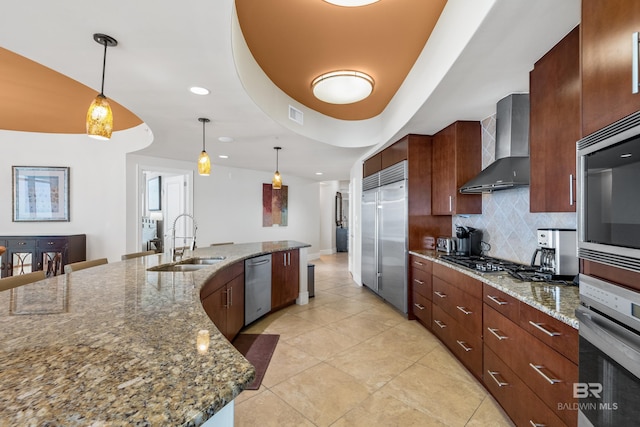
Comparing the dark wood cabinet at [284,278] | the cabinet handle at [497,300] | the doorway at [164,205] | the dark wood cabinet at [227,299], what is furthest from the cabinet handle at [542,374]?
the doorway at [164,205]

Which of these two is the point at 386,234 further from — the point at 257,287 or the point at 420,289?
the point at 257,287

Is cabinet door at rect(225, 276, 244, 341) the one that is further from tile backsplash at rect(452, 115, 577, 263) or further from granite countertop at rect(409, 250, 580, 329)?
tile backsplash at rect(452, 115, 577, 263)

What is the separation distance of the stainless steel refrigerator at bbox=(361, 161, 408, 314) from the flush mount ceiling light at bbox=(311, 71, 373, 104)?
3.83 ft

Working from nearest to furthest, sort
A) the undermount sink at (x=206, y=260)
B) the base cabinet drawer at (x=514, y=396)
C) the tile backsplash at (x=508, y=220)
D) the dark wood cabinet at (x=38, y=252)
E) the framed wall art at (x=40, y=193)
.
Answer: the base cabinet drawer at (x=514, y=396) < the tile backsplash at (x=508, y=220) < the undermount sink at (x=206, y=260) < the dark wood cabinet at (x=38, y=252) < the framed wall art at (x=40, y=193)

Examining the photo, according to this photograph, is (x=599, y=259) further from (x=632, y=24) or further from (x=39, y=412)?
(x=39, y=412)

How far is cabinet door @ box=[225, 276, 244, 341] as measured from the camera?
105 inches

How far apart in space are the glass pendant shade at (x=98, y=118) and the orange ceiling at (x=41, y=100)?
1.86ft

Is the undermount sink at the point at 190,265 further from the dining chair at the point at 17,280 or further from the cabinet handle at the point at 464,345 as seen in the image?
the cabinet handle at the point at 464,345

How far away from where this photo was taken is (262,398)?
79.5 inches

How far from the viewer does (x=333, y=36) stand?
90.1 inches

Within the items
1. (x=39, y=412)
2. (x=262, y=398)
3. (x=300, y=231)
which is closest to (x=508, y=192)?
(x=262, y=398)

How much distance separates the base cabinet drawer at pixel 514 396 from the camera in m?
1.43

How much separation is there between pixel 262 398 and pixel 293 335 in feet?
3.52

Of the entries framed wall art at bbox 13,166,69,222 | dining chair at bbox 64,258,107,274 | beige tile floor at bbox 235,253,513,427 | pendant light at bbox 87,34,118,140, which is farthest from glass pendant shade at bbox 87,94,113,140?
framed wall art at bbox 13,166,69,222
